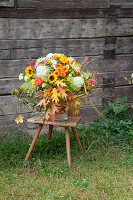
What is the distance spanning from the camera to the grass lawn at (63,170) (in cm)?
282

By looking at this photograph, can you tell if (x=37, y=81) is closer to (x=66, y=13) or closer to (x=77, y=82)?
(x=77, y=82)

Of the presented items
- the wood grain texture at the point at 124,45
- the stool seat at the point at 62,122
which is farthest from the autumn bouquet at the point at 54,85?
the wood grain texture at the point at 124,45

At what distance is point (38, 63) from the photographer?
327 cm

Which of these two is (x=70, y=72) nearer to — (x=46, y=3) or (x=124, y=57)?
(x=46, y=3)

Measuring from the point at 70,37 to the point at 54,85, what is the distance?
1781 millimetres

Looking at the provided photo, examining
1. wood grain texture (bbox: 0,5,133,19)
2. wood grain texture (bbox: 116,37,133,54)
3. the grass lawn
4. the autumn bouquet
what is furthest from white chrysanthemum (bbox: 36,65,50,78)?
wood grain texture (bbox: 116,37,133,54)

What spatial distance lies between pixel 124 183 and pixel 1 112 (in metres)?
Result: 2.37

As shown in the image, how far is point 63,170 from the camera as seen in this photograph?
3.33 metres

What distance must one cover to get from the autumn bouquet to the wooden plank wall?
3.80 feet

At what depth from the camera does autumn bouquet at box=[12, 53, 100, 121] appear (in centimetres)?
309

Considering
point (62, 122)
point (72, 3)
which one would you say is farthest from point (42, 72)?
point (72, 3)

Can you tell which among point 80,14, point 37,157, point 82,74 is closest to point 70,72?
point 82,74

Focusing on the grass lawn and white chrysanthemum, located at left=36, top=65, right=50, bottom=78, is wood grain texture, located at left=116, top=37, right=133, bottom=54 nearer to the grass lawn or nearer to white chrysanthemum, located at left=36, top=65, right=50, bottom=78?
the grass lawn

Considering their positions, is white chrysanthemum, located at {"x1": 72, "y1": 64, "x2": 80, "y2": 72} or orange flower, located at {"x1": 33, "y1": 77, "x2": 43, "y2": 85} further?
white chrysanthemum, located at {"x1": 72, "y1": 64, "x2": 80, "y2": 72}
